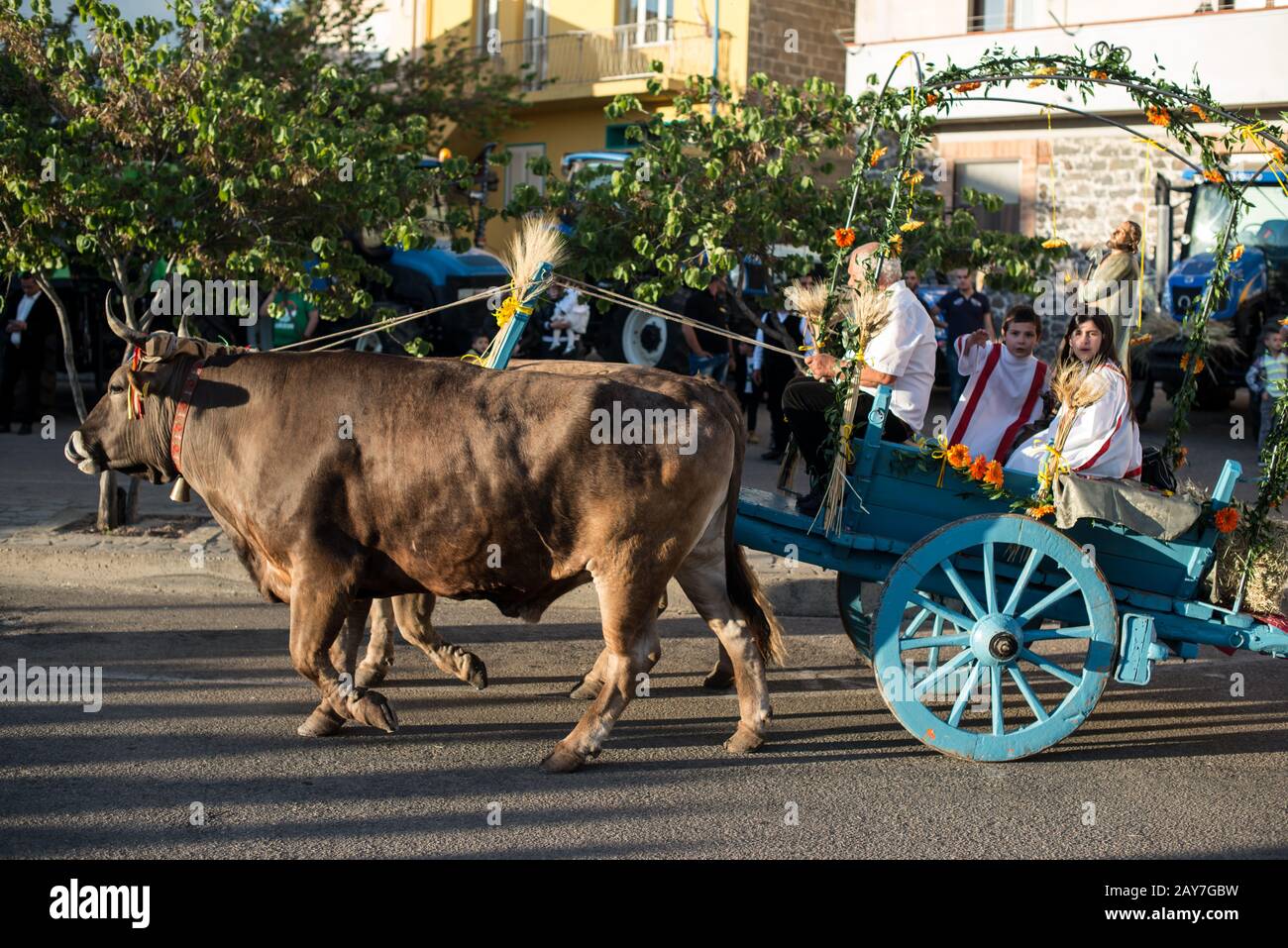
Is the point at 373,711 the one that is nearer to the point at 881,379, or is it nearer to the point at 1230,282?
the point at 881,379

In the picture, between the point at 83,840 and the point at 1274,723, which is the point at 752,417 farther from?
the point at 83,840

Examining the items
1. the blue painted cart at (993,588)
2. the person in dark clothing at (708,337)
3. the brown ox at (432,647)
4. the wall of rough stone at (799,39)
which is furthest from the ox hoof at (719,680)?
the wall of rough stone at (799,39)

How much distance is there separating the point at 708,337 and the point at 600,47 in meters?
16.2

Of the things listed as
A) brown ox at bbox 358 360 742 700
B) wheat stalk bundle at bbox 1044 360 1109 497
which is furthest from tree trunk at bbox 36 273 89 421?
wheat stalk bundle at bbox 1044 360 1109 497

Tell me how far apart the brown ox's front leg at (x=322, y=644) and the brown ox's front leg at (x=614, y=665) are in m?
0.71

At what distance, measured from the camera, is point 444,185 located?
9906 mm

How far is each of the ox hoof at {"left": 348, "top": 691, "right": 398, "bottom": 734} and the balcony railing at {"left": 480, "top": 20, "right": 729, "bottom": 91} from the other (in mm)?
22443

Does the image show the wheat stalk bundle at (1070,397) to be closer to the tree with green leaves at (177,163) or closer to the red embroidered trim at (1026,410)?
the red embroidered trim at (1026,410)

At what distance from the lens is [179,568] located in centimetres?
897

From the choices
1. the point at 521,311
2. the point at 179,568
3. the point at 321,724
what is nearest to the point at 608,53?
the point at 179,568

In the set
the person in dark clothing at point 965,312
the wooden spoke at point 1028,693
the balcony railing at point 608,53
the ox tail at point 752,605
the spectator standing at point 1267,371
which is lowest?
the wooden spoke at point 1028,693

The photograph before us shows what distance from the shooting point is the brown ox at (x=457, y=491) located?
5.70 m

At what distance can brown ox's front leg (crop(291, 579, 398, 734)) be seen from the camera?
5.77 m

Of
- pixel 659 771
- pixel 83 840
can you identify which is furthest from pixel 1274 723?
pixel 83 840
